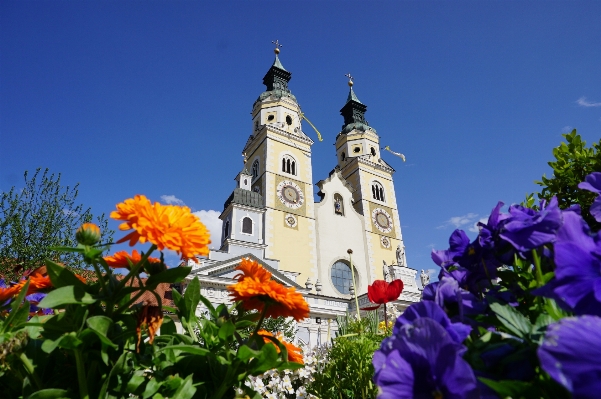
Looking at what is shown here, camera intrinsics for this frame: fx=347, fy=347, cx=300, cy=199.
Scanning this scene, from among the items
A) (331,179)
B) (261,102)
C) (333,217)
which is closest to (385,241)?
(333,217)

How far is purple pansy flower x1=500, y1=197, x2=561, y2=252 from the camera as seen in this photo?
106cm

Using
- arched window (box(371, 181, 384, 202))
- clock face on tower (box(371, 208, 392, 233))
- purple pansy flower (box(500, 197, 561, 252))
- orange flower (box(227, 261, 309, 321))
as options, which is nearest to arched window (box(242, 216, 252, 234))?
clock face on tower (box(371, 208, 392, 233))

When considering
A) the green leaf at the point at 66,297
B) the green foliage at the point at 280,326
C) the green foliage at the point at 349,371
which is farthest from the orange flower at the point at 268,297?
the green foliage at the point at 280,326

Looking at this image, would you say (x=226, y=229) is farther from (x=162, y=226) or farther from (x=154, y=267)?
(x=162, y=226)

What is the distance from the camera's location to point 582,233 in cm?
83

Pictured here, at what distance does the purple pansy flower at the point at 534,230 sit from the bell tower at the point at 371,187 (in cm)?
2768

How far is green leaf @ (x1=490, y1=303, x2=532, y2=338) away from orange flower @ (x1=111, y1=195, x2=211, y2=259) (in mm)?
1017

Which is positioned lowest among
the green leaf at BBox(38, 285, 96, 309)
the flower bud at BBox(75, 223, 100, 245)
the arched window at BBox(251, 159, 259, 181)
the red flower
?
the green leaf at BBox(38, 285, 96, 309)

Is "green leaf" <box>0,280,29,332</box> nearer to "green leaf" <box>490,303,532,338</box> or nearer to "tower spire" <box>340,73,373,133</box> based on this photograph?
"green leaf" <box>490,303,532,338</box>

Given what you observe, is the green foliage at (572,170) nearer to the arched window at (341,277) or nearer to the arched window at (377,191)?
the arched window at (341,277)

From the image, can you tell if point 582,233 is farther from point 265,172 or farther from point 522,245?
point 265,172

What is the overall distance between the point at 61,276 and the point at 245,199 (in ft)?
76.4

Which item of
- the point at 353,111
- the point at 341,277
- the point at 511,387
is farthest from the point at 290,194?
the point at 511,387

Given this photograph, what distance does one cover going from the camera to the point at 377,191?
109 feet
